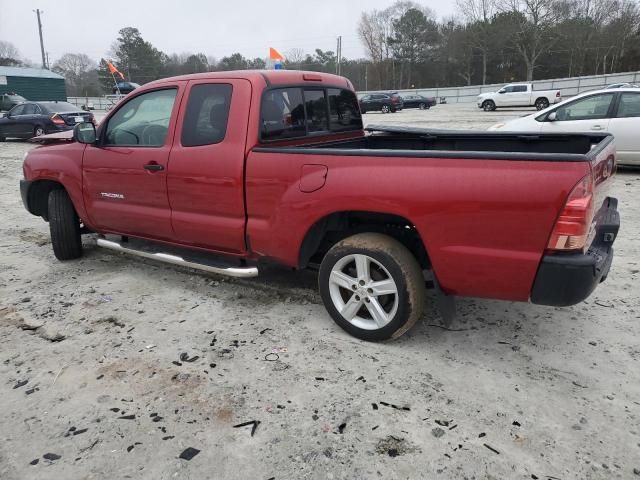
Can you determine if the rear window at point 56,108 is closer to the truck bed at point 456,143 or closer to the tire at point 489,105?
the truck bed at point 456,143

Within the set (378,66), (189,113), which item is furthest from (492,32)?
(189,113)

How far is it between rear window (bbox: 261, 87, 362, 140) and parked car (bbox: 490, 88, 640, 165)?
5.85 metres

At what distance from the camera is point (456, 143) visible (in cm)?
446

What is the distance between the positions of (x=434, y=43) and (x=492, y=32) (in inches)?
410

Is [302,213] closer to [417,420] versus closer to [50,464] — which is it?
[417,420]

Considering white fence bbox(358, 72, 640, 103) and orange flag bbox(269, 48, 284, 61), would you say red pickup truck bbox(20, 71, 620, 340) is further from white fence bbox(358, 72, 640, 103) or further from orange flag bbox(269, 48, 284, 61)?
white fence bbox(358, 72, 640, 103)

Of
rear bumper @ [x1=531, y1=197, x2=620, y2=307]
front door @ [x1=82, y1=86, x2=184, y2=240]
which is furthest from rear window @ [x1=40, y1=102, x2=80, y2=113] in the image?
rear bumper @ [x1=531, y1=197, x2=620, y2=307]

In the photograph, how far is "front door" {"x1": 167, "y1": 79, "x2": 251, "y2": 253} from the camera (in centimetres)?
365

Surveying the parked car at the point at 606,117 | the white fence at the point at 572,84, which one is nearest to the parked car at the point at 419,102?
the white fence at the point at 572,84

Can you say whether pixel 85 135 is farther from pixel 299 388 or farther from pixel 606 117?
pixel 606 117

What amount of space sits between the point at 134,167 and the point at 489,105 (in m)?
31.8

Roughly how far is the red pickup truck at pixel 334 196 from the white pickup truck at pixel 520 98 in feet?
96.4

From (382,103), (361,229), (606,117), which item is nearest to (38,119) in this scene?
(606,117)

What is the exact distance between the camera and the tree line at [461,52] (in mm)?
55219
